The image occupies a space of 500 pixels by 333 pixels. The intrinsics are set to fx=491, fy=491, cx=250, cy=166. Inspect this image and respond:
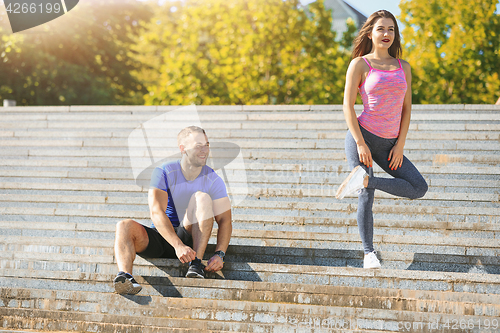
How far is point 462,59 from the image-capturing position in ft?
47.3

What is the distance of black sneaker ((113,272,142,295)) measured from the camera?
317 centimetres

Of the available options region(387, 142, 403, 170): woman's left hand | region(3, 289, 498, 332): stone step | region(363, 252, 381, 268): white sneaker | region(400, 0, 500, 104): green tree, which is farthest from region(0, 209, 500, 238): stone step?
region(400, 0, 500, 104): green tree

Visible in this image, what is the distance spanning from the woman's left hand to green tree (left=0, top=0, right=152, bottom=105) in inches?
559

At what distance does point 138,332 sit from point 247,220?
6.60 ft

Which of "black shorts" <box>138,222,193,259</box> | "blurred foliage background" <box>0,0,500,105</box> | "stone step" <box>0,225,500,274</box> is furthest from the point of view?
"blurred foliage background" <box>0,0,500,105</box>

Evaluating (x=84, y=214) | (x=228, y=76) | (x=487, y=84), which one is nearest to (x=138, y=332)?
(x=84, y=214)

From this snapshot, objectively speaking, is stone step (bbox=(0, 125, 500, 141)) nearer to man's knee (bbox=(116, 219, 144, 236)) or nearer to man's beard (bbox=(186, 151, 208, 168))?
man's beard (bbox=(186, 151, 208, 168))

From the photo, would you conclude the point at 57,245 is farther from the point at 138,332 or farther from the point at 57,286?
the point at 138,332

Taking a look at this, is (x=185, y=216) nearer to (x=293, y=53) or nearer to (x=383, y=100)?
(x=383, y=100)

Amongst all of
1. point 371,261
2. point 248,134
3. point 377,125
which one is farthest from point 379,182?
point 248,134

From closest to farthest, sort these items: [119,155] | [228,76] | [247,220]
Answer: [247,220] → [119,155] → [228,76]

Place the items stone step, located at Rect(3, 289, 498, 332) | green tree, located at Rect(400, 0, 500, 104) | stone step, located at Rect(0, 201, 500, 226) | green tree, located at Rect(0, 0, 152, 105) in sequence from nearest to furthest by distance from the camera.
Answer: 1. stone step, located at Rect(3, 289, 498, 332)
2. stone step, located at Rect(0, 201, 500, 226)
3. green tree, located at Rect(400, 0, 500, 104)
4. green tree, located at Rect(0, 0, 152, 105)

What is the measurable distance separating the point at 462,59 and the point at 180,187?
13067 millimetres

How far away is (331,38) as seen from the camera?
14516 mm
